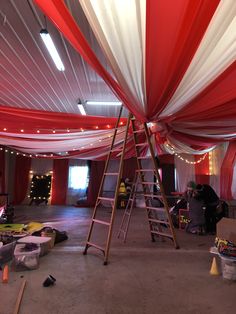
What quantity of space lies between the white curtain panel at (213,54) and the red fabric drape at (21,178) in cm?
915

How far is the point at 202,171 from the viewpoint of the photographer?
8477mm

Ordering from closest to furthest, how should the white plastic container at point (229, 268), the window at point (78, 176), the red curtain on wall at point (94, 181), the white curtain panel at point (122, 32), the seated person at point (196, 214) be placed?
the white curtain panel at point (122, 32), the white plastic container at point (229, 268), the seated person at point (196, 214), the red curtain on wall at point (94, 181), the window at point (78, 176)

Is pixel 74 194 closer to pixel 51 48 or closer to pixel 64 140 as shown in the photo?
pixel 64 140

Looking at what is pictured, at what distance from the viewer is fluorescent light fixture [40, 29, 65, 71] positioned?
3069mm

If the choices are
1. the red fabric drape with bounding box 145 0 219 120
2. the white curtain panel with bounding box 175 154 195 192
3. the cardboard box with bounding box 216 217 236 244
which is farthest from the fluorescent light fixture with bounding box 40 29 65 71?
the white curtain panel with bounding box 175 154 195 192

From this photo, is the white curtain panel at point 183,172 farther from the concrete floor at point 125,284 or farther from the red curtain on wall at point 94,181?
the concrete floor at point 125,284

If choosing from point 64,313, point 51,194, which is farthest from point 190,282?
point 51,194

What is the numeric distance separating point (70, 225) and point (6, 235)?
6.69ft

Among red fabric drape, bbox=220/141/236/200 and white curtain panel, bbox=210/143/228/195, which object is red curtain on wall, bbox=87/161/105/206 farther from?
red fabric drape, bbox=220/141/236/200

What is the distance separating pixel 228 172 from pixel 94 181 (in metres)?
5.59

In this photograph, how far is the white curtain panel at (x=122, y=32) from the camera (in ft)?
5.20

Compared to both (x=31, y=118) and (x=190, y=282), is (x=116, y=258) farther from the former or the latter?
(x=31, y=118)

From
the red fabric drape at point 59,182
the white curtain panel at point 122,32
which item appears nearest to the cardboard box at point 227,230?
the white curtain panel at point 122,32

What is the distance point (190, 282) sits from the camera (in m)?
2.65
